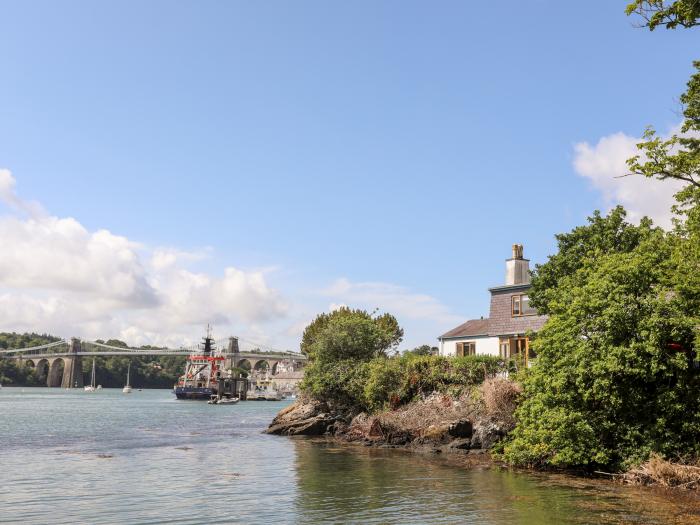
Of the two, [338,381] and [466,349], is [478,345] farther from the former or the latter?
[338,381]

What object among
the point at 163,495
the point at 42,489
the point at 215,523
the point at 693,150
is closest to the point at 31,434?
the point at 42,489

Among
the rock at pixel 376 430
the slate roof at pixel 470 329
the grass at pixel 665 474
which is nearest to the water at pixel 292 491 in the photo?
the grass at pixel 665 474

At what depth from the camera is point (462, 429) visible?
121 feet

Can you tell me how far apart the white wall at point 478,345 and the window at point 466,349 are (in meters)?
0.27

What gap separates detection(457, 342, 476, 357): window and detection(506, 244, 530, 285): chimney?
21.8ft

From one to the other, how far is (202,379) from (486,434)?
121664 millimetres

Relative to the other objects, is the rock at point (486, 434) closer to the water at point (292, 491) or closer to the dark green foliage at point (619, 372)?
the water at point (292, 491)

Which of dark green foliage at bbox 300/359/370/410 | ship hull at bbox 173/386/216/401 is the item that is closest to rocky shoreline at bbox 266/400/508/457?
dark green foliage at bbox 300/359/370/410

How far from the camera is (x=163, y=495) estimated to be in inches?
915

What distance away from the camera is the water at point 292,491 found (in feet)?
63.8

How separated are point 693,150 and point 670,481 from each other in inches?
494

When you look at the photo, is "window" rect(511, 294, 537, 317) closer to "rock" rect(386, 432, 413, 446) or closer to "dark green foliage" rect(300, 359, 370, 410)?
"dark green foliage" rect(300, 359, 370, 410)

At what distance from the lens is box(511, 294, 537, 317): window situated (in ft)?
160

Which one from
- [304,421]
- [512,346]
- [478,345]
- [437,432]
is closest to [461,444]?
[437,432]
